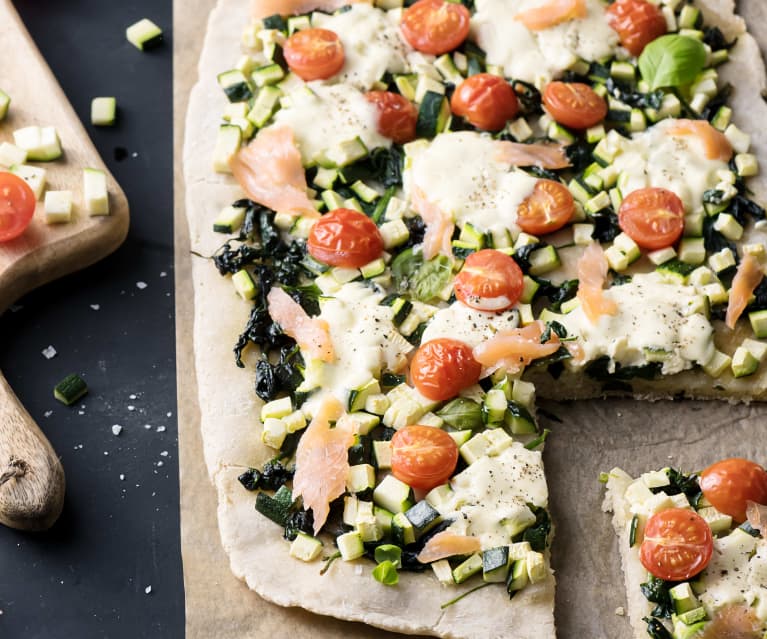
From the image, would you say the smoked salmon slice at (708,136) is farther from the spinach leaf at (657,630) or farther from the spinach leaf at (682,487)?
the spinach leaf at (657,630)

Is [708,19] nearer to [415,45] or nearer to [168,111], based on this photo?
[415,45]

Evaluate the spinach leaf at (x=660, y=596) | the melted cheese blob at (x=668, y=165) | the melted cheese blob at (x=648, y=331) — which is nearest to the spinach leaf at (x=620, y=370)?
the melted cheese blob at (x=648, y=331)

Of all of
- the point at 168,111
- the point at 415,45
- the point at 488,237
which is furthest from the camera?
the point at 168,111

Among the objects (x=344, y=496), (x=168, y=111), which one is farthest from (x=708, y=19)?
(x=344, y=496)

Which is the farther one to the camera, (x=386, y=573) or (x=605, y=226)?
(x=605, y=226)

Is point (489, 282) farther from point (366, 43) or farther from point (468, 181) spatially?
point (366, 43)

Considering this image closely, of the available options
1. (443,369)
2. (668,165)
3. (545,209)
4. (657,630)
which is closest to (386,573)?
(443,369)
